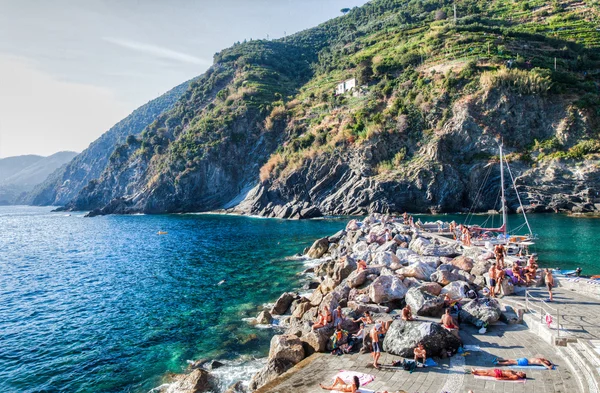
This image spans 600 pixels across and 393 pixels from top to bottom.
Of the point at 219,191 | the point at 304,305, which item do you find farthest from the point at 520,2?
the point at 304,305

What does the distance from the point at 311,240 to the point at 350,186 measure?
3329 centimetres

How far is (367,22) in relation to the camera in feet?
566

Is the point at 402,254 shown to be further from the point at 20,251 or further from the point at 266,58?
the point at 266,58

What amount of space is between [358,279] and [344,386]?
33.2 ft

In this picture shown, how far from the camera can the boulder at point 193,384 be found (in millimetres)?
13539

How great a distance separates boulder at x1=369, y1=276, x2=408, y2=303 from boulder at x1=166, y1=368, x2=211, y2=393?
27.8ft

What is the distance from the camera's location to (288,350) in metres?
13.5

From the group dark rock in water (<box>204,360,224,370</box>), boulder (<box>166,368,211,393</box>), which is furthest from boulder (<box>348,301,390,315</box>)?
boulder (<box>166,368,211,393</box>)

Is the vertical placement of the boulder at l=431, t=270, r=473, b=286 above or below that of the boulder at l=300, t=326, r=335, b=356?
above

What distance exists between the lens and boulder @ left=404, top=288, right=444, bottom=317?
1502 centimetres

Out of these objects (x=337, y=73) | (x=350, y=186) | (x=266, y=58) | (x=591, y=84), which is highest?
(x=266, y=58)

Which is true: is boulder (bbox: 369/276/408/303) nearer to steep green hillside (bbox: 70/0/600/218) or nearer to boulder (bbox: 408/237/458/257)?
boulder (bbox: 408/237/458/257)

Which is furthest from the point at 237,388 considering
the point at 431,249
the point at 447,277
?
the point at 431,249

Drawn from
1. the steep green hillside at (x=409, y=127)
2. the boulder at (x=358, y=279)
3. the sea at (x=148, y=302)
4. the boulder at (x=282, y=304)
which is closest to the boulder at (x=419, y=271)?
the boulder at (x=358, y=279)
